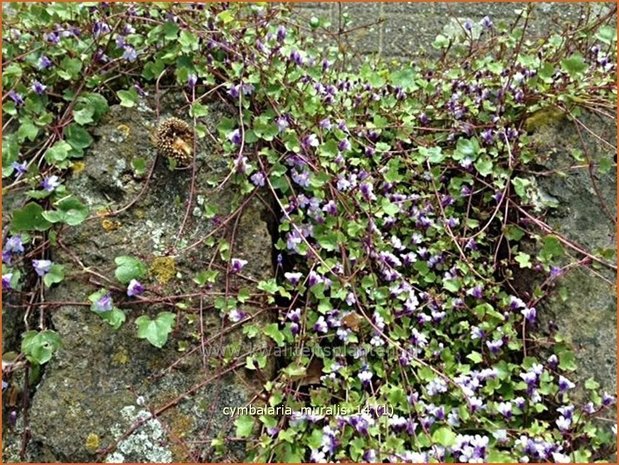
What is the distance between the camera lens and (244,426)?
5.96 feet

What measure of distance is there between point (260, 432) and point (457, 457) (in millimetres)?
578

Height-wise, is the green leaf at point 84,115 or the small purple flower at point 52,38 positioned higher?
the small purple flower at point 52,38

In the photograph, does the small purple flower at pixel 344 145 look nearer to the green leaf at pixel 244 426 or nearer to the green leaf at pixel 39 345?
the green leaf at pixel 244 426

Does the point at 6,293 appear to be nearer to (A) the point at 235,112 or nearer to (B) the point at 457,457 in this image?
(A) the point at 235,112

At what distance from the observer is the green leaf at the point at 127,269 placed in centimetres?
190

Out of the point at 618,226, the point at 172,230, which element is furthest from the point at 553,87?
the point at 172,230

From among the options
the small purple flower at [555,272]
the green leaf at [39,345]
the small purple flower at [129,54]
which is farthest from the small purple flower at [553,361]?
the small purple flower at [129,54]

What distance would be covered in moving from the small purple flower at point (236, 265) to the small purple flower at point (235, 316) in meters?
0.13

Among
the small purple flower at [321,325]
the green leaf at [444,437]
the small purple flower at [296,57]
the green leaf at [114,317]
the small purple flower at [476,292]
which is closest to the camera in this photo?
the green leaf at [444,437]

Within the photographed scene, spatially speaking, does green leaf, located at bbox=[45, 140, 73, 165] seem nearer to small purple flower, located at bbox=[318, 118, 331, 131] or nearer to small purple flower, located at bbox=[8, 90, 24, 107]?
small purple flower, located at bbox=[8, 90, 24, 107]

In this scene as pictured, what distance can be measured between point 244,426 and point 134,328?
18.0 inches

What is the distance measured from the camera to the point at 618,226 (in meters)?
2.14

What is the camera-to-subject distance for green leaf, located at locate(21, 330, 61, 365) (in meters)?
1.84

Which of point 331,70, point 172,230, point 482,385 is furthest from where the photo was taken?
point 331,70
